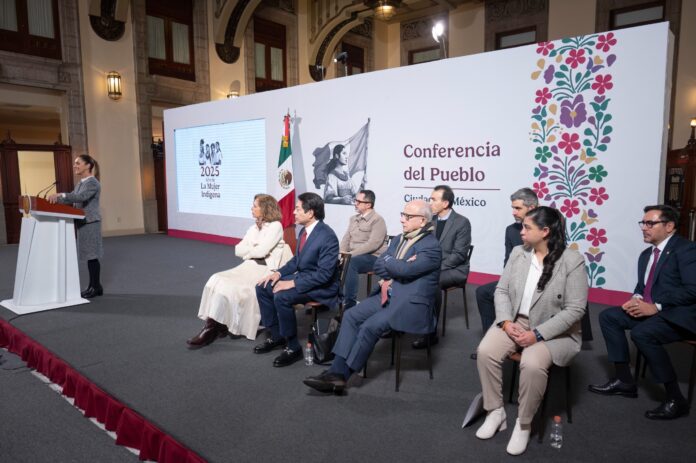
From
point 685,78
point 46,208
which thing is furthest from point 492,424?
point 685,78

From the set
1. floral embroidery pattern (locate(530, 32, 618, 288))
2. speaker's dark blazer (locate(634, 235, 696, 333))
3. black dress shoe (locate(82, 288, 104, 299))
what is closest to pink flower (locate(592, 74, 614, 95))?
floral embroidery pattern (locate(530, 32, 618, 288))

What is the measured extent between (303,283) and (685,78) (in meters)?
9.48

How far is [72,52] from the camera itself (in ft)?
28.6

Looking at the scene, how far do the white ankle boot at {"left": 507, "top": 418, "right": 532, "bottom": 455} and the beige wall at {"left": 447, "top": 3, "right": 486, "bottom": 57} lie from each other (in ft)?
37.3

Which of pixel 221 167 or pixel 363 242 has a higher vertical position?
pixel 221 167

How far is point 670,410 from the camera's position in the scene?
7.77ft

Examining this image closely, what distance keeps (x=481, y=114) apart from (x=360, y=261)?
221 centimetres

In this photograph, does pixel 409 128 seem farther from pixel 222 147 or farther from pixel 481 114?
pixel 222 147

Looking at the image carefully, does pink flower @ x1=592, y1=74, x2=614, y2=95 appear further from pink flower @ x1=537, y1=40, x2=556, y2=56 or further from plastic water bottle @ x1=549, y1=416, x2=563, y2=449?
plastic water bottle @ x1=549, y1=416, x2=563, y2=449

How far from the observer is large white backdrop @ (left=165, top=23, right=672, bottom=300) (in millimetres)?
4277

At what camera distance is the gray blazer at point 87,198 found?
4.45 meters

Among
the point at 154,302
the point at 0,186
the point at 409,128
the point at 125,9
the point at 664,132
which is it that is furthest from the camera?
the point at 125,9

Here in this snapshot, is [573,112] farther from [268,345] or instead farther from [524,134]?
[268,345]

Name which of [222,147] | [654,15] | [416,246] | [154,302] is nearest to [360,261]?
[416,246]
